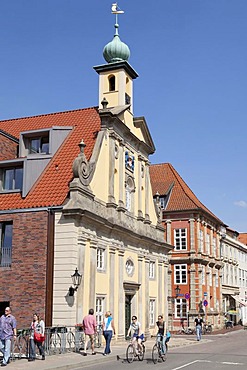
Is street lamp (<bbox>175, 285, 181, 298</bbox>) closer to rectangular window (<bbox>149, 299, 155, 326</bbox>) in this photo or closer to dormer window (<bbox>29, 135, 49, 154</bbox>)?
rectangular window (<bbox>149, 299, 155, 326</bbox>)

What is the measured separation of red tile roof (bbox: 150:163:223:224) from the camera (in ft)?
167

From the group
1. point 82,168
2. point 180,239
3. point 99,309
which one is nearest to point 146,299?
point 99,309

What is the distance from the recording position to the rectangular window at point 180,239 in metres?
50.5

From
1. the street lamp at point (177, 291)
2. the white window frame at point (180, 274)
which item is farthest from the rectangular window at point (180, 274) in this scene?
the street lamp at point (177, 291)

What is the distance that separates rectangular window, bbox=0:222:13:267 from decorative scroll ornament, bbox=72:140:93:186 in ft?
13.1

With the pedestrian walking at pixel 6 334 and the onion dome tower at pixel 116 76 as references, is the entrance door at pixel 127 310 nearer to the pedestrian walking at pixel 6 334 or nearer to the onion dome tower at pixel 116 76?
the onion dome tower at pixel 116 76

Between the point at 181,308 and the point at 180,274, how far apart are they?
126 inches

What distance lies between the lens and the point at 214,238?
56.8 metres

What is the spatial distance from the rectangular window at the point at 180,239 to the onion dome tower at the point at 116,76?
19.4m

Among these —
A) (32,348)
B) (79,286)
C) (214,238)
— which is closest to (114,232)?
(79,286)

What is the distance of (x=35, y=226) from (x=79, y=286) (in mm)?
3428

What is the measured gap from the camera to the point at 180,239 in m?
50.8

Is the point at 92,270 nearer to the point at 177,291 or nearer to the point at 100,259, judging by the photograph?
the point at 100,259

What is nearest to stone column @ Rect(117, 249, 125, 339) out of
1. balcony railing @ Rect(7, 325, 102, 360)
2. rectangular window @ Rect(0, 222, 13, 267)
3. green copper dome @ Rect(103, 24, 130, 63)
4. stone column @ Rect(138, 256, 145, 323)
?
stone column @ Rect(138, 256, 145, 323)
